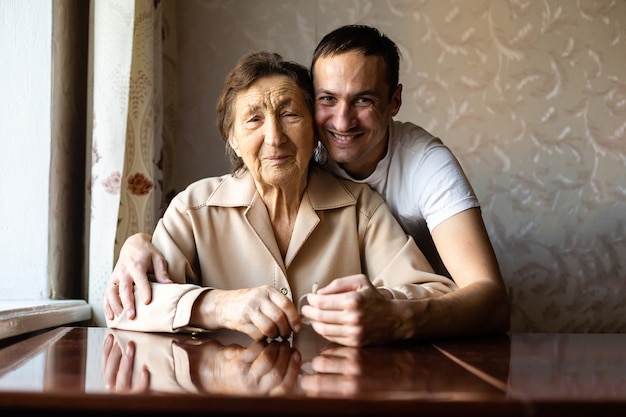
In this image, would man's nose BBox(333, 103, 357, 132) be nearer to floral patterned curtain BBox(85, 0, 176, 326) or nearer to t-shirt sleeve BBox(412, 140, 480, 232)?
t-shirt sleeve BBox(412, 140, 480, 232)

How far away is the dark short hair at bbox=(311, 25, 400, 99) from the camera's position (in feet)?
6.06

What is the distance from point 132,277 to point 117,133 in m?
0.55

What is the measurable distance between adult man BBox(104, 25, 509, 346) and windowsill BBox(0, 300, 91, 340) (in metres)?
0.18

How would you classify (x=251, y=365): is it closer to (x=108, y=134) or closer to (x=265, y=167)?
(x=265, y=167)

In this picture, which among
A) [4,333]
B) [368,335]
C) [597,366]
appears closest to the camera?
[597,366]

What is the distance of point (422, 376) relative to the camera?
3.03 feet

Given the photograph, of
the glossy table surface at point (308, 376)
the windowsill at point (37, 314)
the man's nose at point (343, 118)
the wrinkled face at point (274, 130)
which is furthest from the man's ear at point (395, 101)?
the windowsill at point (37, 314)

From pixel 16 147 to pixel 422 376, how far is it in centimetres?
145

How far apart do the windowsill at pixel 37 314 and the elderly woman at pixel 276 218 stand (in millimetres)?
330

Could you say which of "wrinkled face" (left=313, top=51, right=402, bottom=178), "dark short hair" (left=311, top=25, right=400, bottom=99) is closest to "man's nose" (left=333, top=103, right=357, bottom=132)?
"wrinkled face" (left=313, top=51, right=402, bottom=178)

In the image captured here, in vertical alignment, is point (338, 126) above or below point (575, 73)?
below

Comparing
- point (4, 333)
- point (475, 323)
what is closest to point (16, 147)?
point (4, 333)

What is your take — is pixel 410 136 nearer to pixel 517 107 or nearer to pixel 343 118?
pixel 343 118

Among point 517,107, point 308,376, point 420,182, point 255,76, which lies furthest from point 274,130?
point 517,107
